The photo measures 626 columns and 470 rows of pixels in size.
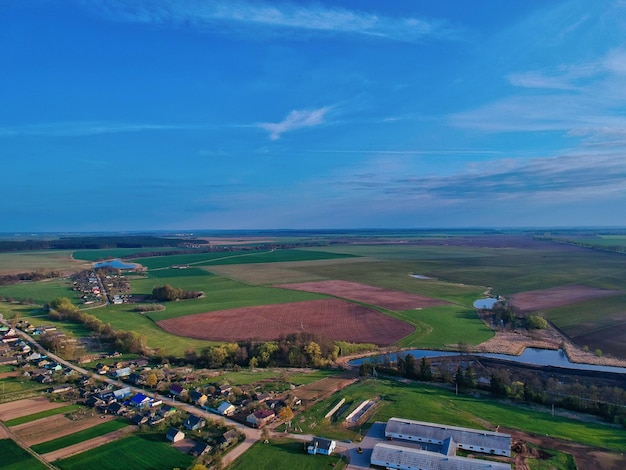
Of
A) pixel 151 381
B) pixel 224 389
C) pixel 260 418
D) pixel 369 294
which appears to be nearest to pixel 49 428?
pixel 151 381

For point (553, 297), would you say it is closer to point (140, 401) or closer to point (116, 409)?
point (140, 401)

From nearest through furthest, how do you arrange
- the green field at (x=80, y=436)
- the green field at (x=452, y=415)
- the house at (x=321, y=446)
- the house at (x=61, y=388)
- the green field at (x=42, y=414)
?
the house at (x=321, y=446) < the green field at (x=80, y=436) < the green field at (x=452, y=415) < the green field at (x=42, y=414) < the house at (x=61, y=388)

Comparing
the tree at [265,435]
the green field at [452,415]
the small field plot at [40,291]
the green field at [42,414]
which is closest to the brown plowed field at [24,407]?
the green field at [42,414]

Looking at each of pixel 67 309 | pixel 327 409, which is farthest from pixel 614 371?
pixel 67 309

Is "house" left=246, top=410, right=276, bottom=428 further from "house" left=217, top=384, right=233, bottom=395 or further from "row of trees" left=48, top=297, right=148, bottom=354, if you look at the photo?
"row of trees" left=48, top=297, right=148, bottom=354

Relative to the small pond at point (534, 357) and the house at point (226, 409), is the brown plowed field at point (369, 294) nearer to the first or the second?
the small pond at point (534, 357)

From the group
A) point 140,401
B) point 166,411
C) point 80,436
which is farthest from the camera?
point 140,401
